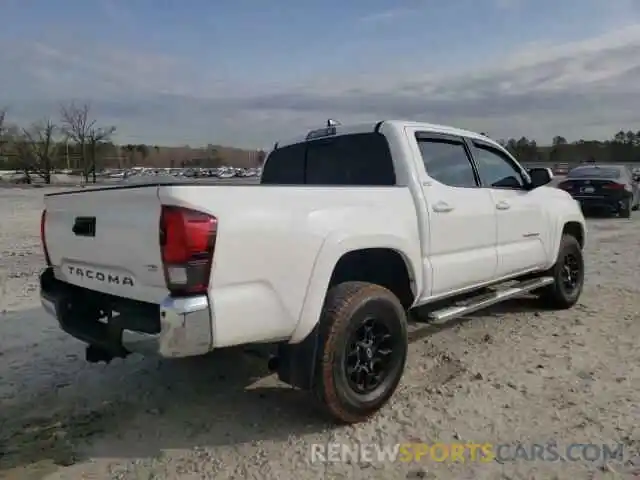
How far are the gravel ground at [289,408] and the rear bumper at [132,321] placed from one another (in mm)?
615

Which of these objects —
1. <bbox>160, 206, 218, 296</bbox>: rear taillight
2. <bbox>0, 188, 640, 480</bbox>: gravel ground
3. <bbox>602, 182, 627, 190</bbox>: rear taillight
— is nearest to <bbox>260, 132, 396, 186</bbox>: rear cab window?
<bbox>0, 188, 640, 480</bbox>: gravel ground

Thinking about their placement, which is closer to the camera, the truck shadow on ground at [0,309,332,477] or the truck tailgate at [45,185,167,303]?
the truck tailgate at [45,185,167,303]

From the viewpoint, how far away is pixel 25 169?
200ft

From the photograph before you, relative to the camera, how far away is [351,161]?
439 centimetres

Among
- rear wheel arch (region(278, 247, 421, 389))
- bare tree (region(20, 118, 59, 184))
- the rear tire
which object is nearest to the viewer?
rear wheel arch (region(278, 247, 421, 389))

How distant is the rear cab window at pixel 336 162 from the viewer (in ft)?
13.5

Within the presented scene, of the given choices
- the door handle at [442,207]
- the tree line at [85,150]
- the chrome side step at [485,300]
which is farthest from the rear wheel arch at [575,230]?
the tree line at [85,150]

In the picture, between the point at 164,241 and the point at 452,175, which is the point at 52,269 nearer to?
the point at 164,241

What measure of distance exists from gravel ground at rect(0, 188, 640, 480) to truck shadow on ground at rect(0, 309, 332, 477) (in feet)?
0.04

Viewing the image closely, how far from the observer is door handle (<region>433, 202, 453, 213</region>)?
4.00m

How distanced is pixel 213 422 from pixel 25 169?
6695cm

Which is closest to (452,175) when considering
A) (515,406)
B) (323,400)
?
(515,406)

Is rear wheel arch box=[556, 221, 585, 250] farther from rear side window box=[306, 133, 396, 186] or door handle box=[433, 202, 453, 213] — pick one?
rear side window box=[306, 133, 396, 186]

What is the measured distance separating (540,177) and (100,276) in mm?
4284
